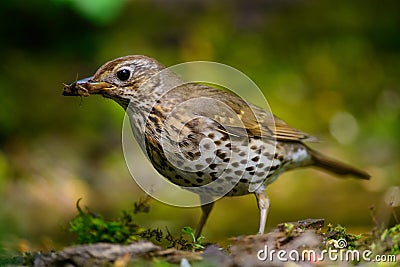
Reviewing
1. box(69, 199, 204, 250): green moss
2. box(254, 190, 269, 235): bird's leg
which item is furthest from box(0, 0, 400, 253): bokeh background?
box(69, 199, 204, 250): green moss

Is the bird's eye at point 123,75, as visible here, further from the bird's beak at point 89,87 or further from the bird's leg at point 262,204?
the bird's leg at point 262,204

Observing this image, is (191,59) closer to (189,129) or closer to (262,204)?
(262,204)

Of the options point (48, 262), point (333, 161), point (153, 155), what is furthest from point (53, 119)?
point (48, 262)

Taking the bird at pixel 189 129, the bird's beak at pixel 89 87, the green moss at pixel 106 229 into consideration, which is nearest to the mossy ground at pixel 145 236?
the green moss at pixel 106 229

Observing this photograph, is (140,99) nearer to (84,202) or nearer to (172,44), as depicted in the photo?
(84,202)

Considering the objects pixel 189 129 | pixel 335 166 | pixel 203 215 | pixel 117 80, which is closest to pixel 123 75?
pixel 117 80

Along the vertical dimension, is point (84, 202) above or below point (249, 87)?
below

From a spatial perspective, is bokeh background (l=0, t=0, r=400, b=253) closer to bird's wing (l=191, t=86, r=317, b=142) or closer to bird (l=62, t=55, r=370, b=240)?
bird's wing (l=191, t=86, r=317, b=142)
